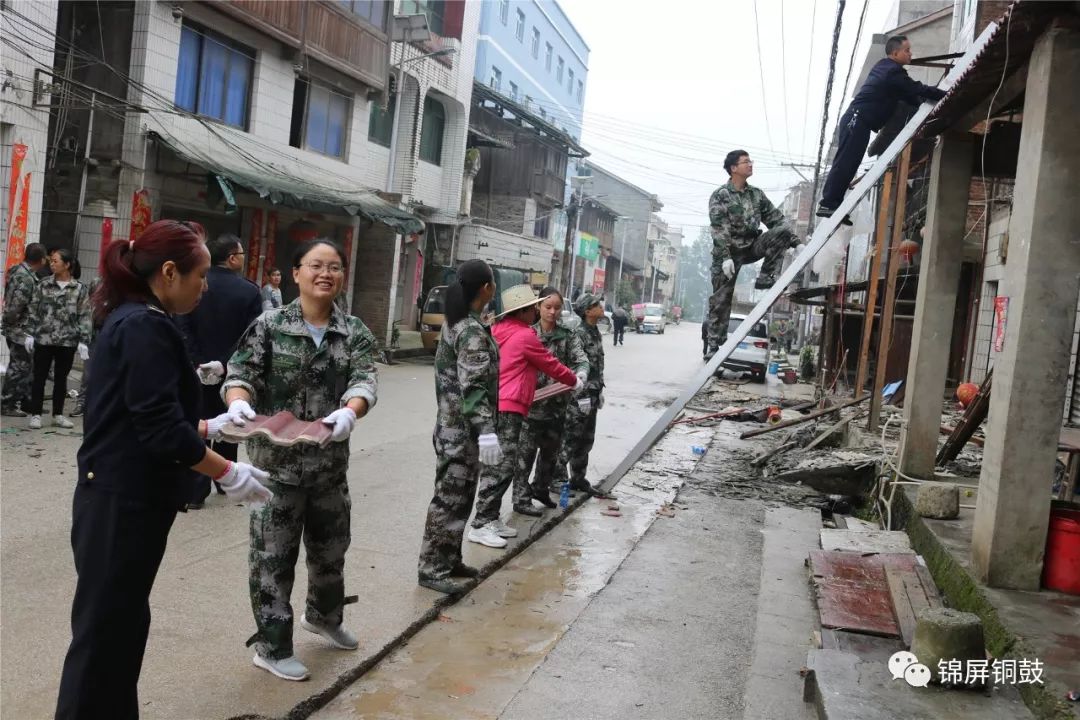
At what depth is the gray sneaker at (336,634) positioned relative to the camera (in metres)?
4.47

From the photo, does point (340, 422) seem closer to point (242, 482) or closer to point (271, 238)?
point (242, 482)

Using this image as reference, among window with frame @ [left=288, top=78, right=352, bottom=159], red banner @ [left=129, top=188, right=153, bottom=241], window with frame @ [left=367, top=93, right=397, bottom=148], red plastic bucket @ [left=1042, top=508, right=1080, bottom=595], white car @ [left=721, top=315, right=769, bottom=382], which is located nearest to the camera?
red plastic bucket @ [left=1042, top=508, right=1080, bottom=595]

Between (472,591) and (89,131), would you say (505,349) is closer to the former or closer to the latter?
(472,591)

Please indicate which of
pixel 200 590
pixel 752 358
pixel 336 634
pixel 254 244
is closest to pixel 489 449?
pixel 336 634

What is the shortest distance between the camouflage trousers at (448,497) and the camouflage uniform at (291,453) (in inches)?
51.3

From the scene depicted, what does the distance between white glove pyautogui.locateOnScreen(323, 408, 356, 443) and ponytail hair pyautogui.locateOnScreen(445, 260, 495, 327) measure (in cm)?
181

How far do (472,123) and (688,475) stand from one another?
22.0 metres

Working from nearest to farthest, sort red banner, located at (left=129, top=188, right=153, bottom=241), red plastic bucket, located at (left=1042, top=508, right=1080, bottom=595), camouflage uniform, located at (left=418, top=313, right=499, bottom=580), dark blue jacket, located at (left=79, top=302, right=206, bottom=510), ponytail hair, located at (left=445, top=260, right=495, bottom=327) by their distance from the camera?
dark blue jacket, located at (left=79, top=302, right=206, bottom=510)
red plastic bucket, located at (left=1042, top=508, right=1080, bottom=595)
camouflage uniform, located at (left=418, top=313, right=499, bottom=580)
ponytail hair, located at (left=445, top=260, right=495, bottom=327)
red banner, located at (left=129, top=188, right=153, bottom=241)

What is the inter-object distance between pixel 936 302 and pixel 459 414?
16.5 feet

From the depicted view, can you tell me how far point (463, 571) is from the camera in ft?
19.4

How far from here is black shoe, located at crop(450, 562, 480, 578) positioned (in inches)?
231

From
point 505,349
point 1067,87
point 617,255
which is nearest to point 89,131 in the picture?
point 505,349

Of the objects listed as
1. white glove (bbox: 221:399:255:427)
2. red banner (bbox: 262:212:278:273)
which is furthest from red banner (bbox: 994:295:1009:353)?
red banner (bbox: 262:212:278:273)

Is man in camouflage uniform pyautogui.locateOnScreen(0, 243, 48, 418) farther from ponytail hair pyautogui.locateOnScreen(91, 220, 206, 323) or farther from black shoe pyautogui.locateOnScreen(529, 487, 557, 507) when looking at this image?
ponytail hair pyautogui.locateOnScreen(91, 220, 206, 323)
